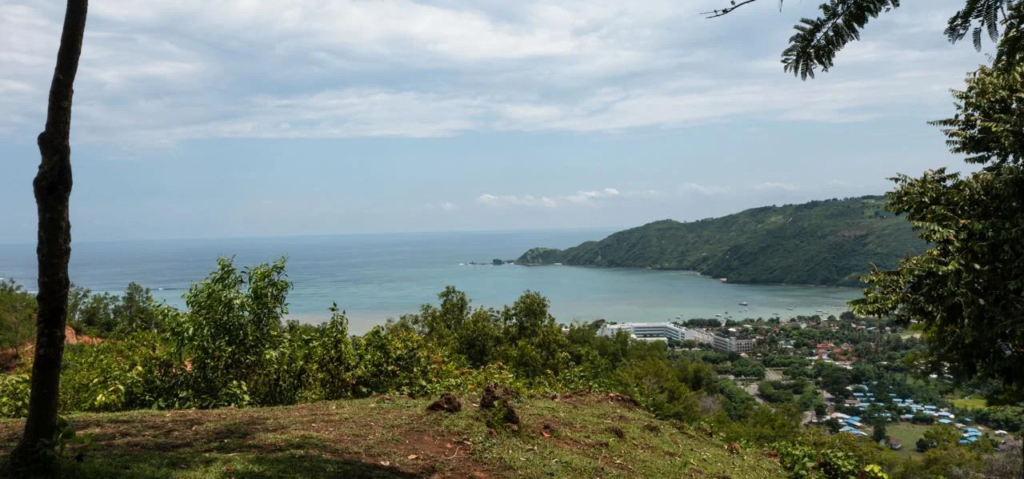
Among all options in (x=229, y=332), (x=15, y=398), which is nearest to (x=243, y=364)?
(x=229, y=332)

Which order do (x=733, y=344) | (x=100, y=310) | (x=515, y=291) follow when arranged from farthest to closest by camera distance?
(x=515, y=291) < (x=733, y=344) < (x=100, y=310)

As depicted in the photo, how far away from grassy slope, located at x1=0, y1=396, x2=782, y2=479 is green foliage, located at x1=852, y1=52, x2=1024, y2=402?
3.21m

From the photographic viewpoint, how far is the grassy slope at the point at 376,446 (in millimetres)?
4086

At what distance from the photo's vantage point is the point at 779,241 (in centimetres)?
12112

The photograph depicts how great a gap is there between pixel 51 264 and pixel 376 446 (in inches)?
108

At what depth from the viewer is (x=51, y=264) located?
3.34m

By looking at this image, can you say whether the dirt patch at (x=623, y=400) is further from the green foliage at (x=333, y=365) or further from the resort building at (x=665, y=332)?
the resort building at (x=665, y=332)

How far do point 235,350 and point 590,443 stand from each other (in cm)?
478

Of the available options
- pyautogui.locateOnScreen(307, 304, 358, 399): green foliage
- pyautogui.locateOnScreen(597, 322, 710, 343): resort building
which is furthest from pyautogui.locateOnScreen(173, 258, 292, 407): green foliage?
pyautogui.locateOnScreen(597, 322, 710, 343): resort building

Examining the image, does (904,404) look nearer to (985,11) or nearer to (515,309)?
(515,309)

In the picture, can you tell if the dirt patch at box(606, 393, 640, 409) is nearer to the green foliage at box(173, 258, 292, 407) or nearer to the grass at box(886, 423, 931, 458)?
the green foliage at box(173, 258, 292, 407)

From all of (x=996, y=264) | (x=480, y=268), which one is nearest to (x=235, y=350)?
(x=996, y=264)

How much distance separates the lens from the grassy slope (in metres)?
4.09

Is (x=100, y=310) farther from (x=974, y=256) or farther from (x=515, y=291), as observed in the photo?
(x=515, y=291)
